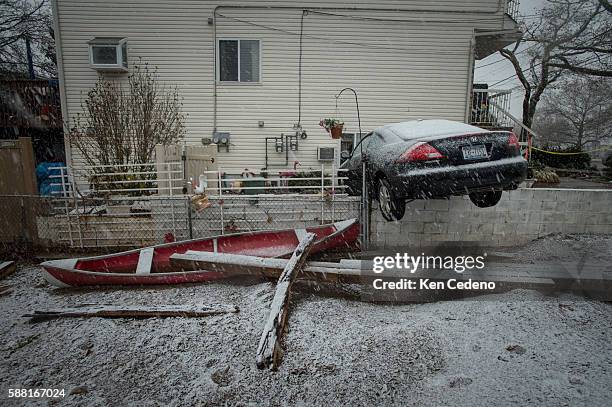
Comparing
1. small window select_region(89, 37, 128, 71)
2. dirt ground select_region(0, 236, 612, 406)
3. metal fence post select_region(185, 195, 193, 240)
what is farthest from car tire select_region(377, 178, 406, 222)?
small window select_region(89, 37, 128, 71)

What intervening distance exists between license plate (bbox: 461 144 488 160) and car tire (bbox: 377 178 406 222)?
971 mm

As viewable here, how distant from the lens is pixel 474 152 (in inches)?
161

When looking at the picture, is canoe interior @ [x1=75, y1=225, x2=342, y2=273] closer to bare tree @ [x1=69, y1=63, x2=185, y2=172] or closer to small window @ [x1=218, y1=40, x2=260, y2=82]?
bare tree @ [x1=69, y1=63, x2=185, y2=172]

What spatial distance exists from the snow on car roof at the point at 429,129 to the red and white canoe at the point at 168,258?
1834 millimetres

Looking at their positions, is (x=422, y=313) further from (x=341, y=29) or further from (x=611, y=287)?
(x=341, y=29)

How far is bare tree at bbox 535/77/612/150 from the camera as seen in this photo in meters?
18.5

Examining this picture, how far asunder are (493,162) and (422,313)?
1964 mm

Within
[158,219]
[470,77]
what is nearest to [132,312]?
[158,219]

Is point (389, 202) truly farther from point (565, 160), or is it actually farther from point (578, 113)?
point (578, 113)

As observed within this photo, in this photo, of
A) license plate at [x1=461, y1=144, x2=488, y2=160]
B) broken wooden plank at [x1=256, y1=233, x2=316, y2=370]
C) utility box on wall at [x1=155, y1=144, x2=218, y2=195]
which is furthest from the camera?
utility box on wall at [x1=155, y1=144, x2=218, y2=195]

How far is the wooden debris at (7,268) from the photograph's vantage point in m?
5.76

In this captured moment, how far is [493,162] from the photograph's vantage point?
4.13 m

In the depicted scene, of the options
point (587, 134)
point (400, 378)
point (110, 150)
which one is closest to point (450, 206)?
point (400, 378)

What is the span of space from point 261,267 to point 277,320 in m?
1.30
